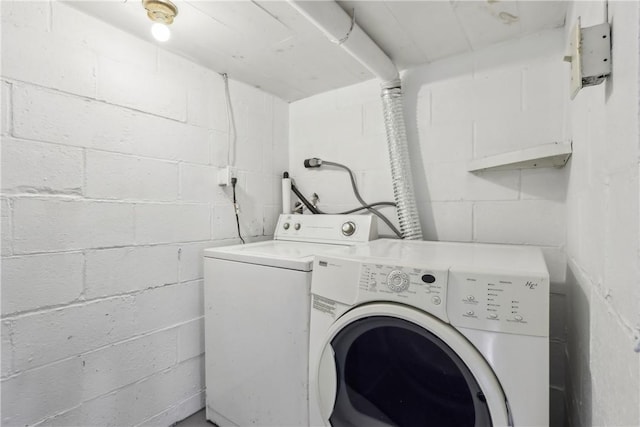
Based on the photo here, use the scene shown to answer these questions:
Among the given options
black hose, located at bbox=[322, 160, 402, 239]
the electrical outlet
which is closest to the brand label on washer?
black hose, located at bbox=[322, 160, 402, 239]

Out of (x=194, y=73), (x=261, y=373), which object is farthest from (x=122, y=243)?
(x=194, y=73)

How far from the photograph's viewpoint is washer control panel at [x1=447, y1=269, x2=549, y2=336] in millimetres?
713

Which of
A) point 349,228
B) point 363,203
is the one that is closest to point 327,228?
point 349,228

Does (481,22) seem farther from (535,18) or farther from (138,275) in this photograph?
(138,275)

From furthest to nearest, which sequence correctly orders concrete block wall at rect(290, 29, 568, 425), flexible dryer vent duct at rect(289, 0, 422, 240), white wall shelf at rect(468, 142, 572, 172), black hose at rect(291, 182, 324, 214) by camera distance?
black hose at rect(291, 182, 324, 214), flexible dryer vent duct at rect(289, 0, 422, 240), concrete block wall at rect(290, 29, 568, 425), white wall shelf at rect(468, 142, 572, 172)

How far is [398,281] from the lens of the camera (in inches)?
34.6

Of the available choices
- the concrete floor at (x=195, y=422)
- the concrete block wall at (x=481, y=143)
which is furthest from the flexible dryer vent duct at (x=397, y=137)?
the concrete floor at (x=195, y=422)

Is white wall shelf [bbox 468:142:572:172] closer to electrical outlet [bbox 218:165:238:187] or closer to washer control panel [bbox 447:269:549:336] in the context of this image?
washer control panel [bbox 447:269:549:336]

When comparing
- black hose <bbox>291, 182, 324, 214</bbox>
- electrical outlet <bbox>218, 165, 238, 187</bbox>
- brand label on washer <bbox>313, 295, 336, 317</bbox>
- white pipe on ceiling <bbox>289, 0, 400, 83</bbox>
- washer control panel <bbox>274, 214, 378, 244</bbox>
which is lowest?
brand label on washer <bbox>313, 295, 336, 317</bbox>

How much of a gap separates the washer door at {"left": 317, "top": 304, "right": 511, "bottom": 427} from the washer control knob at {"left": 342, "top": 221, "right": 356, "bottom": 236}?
27.4 inches

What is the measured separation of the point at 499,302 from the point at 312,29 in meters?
1.26

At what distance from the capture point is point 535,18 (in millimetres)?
1245

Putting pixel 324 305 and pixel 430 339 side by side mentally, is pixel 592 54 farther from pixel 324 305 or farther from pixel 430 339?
pixel 324 305

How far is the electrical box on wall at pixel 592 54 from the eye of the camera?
54cm
